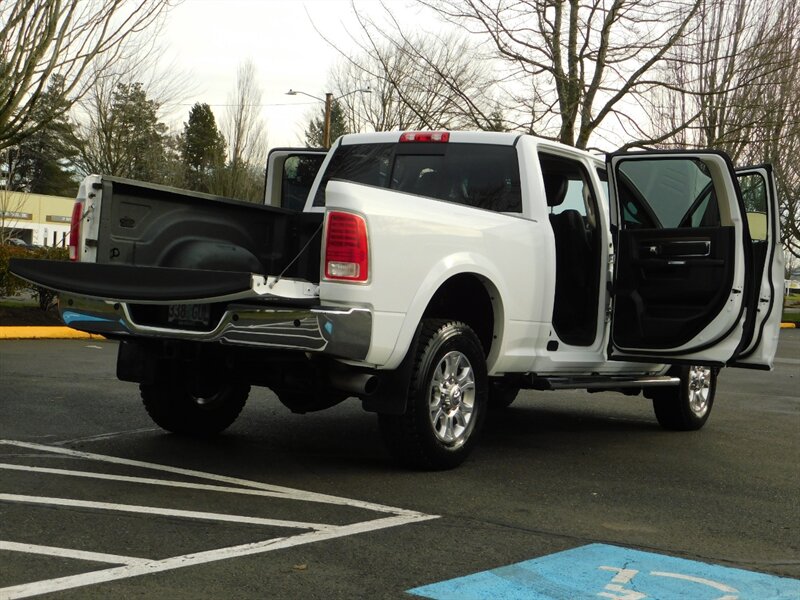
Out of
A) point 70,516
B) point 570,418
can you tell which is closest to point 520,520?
point 70,516

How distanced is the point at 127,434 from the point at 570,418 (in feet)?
13.1

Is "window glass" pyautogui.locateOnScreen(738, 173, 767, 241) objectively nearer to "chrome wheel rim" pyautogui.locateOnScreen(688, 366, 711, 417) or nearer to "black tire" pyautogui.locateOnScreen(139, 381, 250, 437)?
"chrome wheel rim" pyautogui.locateOnScreen(688, 366, 711, 417)

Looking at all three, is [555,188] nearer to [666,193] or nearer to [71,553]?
[666,193]

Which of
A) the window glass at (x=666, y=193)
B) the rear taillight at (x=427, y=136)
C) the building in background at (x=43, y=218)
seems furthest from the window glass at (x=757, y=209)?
the building in background at (x=43, y=218)

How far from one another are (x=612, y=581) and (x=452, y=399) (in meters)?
Answer: 2.23

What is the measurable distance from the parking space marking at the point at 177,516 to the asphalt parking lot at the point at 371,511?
0.5 inches

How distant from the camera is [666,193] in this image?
748cm

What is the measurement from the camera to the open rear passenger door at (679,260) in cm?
718

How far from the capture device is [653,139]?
1791cm

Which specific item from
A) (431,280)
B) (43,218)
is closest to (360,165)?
(431,280)

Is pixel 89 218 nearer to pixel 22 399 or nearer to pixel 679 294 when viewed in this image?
pixel 22 399

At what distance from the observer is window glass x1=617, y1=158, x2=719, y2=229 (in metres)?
7.37

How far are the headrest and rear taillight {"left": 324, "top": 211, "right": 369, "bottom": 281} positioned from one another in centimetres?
243

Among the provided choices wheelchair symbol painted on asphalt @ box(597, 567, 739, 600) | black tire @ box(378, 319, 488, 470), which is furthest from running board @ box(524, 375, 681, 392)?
wheelchair symbol painted on asphalt @ box(597, 567, 739, 600)
